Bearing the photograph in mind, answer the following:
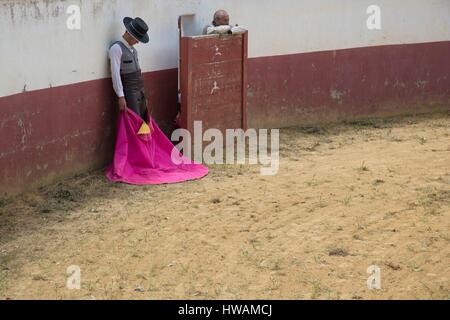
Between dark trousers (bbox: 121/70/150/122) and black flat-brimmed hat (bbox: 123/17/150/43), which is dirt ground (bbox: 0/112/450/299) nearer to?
dark trousers (bbox: 121/70/150/122)

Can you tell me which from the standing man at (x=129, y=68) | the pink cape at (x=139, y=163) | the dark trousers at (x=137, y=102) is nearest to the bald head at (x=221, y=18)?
the standing man at (x=129, y=68)

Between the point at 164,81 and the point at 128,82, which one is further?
the point at 164,81

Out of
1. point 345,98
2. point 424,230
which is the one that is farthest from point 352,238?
point 345,98

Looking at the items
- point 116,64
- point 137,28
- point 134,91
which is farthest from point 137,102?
point 137,28

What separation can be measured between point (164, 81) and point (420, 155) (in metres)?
2.85

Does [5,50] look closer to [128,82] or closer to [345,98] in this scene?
[128,82]

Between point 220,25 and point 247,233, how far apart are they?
11.0ft

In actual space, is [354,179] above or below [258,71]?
below

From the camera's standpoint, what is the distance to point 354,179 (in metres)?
8.63

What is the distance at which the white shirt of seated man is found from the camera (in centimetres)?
972

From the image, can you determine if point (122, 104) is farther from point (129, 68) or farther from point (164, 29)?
point (164, 29)

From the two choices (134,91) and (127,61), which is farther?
(134,91)

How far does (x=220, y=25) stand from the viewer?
9781 millimetres

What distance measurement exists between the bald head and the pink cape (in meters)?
1.49
